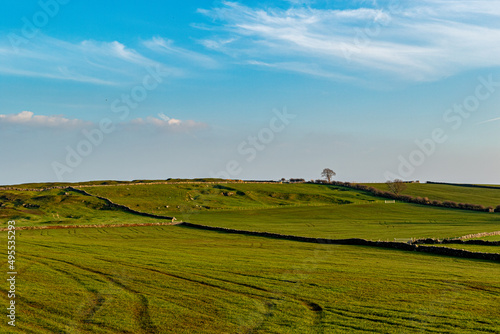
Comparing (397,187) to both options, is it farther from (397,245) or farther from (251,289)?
(251,289)

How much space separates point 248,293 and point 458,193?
12059 centimetres

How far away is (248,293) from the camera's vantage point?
21.1 meters

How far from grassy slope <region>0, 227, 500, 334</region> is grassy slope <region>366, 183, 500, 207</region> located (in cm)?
8582

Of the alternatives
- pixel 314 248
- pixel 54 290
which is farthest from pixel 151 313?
pixel 314 248

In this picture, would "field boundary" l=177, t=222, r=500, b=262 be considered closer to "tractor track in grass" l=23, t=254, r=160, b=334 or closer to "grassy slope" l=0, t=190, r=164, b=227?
"tractor track in grass" l=23, t=254, r=160, b=334

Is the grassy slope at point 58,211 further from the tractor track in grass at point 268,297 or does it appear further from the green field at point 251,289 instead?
the tractor track in grass at point 268,297

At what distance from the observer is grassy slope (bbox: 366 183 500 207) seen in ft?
358

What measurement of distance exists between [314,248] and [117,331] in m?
26.4

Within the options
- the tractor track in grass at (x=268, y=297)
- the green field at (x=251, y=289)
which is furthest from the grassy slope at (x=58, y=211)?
the tractor track in grass at (x=268, y=297)

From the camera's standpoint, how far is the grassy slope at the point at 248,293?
55.1 feet

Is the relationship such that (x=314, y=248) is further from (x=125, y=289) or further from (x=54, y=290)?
(x=54, y=290)

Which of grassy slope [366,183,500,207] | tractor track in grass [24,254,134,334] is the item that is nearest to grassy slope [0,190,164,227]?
tractor track in grass [24,254,134,334]

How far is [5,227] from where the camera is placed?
192ft

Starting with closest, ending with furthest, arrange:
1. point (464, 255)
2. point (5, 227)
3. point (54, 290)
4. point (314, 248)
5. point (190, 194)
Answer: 1. point (54, 290)
2. point (464, 255)
3. point (314, 248)
4. point (5, 227)
5. point (190, 194)
